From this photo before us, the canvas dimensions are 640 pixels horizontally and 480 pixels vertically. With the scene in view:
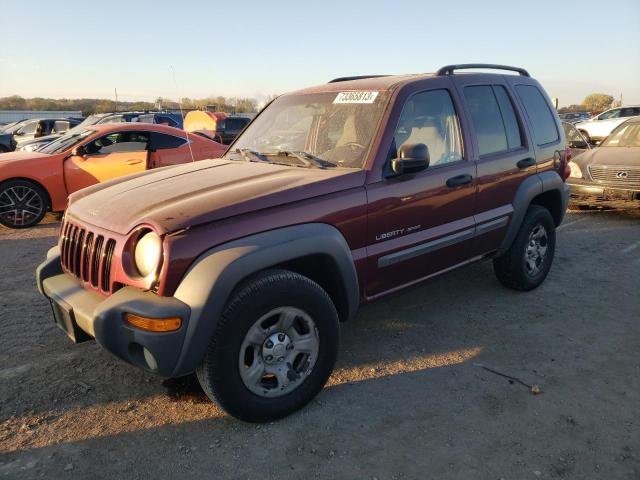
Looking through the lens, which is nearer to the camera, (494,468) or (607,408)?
(494,468)

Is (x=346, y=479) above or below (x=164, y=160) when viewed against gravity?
below

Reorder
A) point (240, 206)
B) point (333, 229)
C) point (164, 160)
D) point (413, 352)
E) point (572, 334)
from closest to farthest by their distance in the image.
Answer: point (240, 206), point (333, 229), point (413, 352), point (572, 334), point (164, 160)

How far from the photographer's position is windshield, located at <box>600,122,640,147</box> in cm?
851

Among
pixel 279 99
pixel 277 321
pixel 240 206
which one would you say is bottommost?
pixel 277 321

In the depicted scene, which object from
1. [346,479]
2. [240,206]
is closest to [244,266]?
[240,206]

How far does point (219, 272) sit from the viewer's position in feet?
7.80

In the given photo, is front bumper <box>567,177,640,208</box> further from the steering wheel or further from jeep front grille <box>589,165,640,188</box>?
the steering wheel

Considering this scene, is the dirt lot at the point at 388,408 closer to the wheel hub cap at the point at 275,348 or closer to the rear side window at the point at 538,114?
the wheel hub cap at the point at 275,348

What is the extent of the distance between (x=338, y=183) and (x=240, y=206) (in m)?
0.66

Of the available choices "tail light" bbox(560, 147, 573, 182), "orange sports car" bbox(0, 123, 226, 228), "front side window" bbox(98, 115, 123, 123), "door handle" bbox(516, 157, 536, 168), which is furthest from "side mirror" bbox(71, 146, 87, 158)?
"front side window" bbox(98, 115, 123, 123)

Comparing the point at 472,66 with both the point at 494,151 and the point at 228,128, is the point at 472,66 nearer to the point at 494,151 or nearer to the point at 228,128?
the point at 494,151

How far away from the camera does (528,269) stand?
4.66 meters

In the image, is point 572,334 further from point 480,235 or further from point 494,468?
point 494,468

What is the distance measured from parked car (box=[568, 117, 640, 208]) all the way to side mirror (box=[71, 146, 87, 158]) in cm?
766
